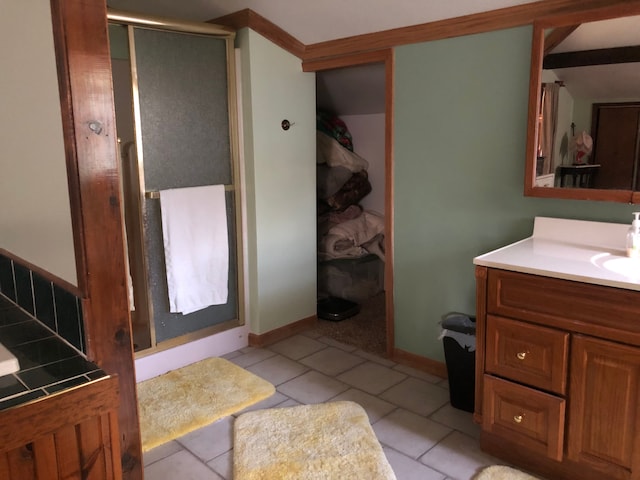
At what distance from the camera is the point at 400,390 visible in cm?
278

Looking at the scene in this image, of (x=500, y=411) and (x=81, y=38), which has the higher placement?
(x=81, y=38)

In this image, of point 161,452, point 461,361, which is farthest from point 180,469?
point 461,361

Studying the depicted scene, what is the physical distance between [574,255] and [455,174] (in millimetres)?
783

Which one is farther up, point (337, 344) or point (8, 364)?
point (8, 364)

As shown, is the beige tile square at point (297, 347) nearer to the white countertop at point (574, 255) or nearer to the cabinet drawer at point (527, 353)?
the cabinet drawer at point (527, 353)

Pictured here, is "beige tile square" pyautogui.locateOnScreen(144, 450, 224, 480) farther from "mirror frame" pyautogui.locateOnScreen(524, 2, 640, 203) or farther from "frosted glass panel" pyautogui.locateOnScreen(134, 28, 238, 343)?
"mirror frame" pyautogui.locateOnScreen(524, 2, 640, 203)

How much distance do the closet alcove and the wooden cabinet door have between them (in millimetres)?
1935

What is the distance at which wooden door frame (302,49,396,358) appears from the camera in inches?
114

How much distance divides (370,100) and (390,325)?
5.77 feet

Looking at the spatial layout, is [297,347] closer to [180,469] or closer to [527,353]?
[180,469]

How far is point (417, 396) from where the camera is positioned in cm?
272

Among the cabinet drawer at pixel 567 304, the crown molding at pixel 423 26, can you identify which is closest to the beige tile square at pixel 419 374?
the cabinet drawer at pixel 567 304

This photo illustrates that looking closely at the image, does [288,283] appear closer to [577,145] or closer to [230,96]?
[230,96]

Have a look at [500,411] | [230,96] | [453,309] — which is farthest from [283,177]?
[500,411]
